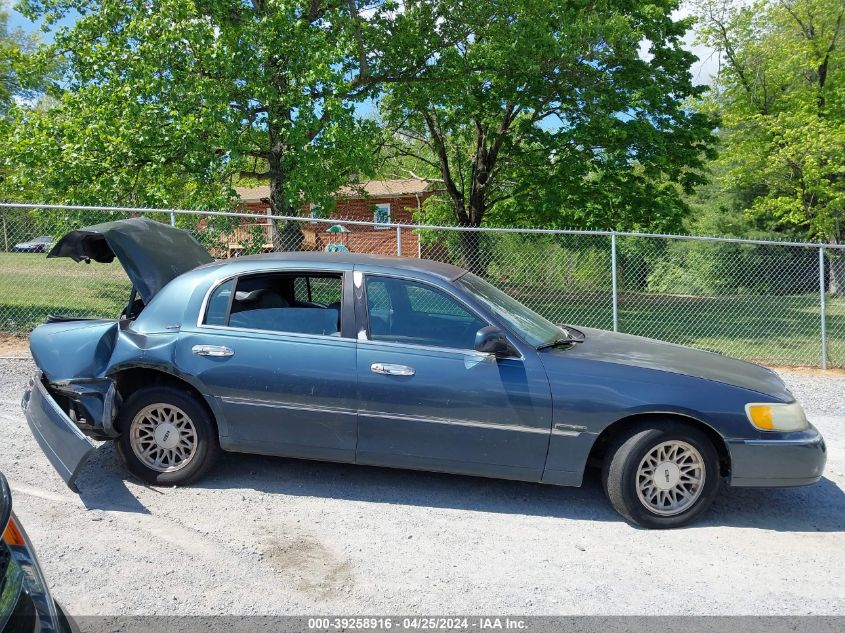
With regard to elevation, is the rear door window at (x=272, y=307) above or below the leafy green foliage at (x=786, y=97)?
below

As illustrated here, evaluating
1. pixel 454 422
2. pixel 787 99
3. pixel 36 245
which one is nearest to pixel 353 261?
pixel 454 422

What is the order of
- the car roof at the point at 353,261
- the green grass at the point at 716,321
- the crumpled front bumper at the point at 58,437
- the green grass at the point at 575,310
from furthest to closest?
1. the green grass at the point at 716,321
2. the green grass at the point at 575,310
3. the car roof at the point at 353,261
4. the crumpled front bumper at the point at 58,437

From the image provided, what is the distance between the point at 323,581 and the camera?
3590 mm

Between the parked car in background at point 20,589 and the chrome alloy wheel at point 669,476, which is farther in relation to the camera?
the chrome alloy wheel at point 669,476

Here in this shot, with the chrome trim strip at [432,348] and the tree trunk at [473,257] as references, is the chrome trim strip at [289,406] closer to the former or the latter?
the chrome trim strip at [432,348]

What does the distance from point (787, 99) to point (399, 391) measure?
26408 mm

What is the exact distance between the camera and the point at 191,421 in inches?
184

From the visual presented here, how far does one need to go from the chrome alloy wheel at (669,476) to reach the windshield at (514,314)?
1028 millimetres

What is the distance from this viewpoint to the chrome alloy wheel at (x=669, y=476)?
4289 mm

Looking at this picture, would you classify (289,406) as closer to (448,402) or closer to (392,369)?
(392,369)

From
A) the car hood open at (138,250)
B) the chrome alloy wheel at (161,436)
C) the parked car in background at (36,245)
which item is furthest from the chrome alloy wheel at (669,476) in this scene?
the parked car in background at (36,245)

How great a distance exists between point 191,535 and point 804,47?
27631 millimetres

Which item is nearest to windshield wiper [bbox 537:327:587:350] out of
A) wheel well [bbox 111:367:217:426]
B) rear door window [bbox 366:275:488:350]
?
rear door window [bbox 366:275:488:350]

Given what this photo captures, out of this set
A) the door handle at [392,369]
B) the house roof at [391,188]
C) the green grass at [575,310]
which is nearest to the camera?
the door handle at [392,369]
